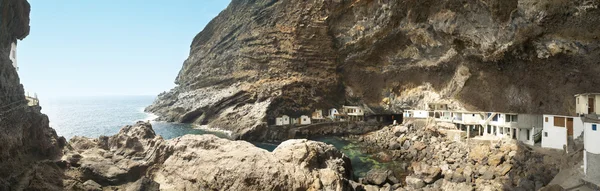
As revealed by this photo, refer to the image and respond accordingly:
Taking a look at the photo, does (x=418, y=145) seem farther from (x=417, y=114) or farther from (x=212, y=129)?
(x=212, y=129)

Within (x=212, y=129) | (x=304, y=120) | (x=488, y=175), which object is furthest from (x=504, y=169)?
(x=212, y=129)

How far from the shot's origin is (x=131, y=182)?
51.6ft

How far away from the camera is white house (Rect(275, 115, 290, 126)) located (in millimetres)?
54812

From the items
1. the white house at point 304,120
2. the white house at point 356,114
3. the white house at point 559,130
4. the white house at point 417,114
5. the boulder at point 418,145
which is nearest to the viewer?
the white house at point 559,130

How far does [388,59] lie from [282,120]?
19.7 metres

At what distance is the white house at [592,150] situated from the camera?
19594mm

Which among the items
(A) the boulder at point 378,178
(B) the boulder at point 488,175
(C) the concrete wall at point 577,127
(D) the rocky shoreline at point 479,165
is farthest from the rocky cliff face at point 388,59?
(A) the boulder at point 378,178

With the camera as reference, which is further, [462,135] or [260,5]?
[260,5]

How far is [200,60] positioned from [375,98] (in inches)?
1673

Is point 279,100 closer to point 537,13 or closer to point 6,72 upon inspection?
point 537,13

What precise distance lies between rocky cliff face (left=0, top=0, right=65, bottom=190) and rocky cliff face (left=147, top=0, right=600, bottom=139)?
101 feet

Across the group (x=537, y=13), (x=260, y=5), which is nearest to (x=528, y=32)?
(x=537, y=13)

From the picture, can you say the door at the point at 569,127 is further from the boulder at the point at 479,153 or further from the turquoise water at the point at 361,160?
the turquoise water at the point at 361,160

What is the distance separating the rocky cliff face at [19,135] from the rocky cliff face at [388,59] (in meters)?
30.8
